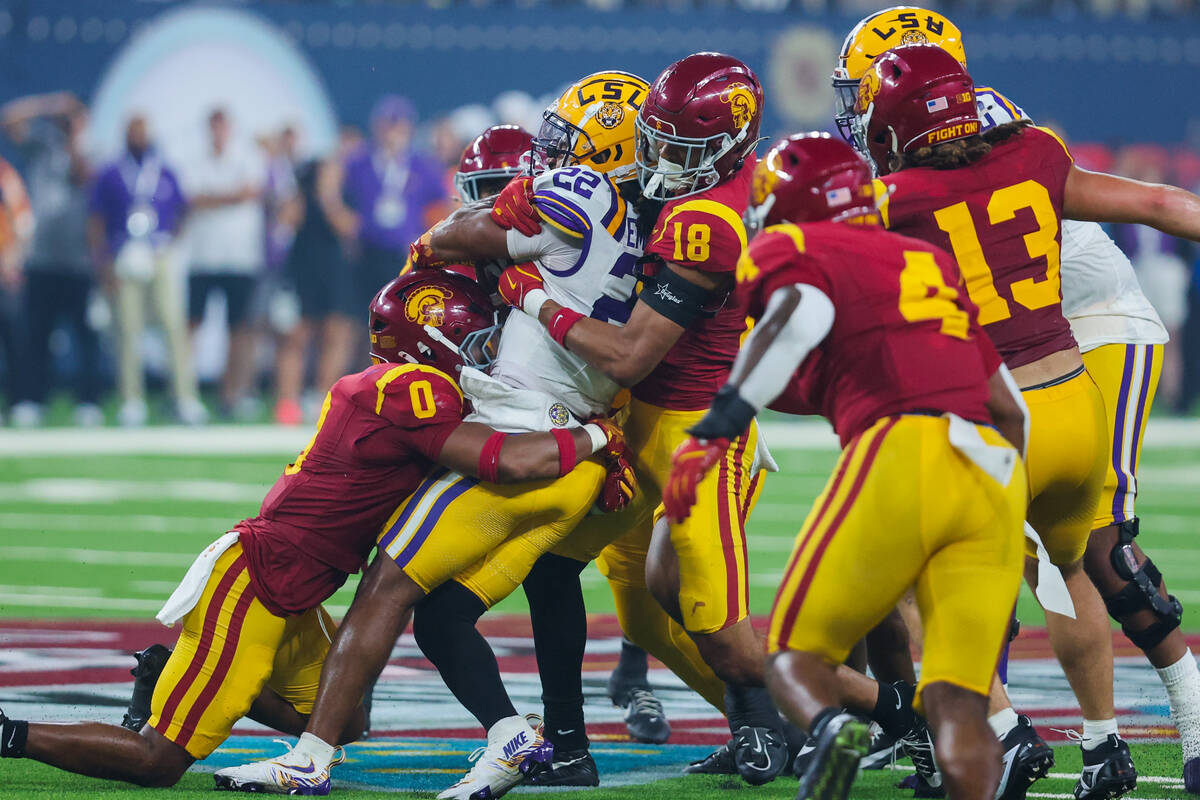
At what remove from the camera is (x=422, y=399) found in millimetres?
4488

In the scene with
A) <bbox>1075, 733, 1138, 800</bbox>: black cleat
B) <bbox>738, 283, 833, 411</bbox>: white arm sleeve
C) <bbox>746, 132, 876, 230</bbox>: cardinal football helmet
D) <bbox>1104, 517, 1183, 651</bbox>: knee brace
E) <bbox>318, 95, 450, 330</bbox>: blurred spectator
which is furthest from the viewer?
<bbox>318, 95, 450, 330</bbox>: blurred spectator

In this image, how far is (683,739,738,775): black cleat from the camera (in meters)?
4.66

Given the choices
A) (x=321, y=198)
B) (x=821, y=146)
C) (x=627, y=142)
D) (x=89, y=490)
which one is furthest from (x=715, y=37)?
(x=821, y=146)

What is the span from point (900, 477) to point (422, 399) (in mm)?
1581

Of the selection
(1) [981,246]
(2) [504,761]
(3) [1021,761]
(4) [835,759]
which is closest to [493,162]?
(1) [981,246]

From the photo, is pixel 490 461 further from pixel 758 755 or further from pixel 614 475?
pixel 758 755

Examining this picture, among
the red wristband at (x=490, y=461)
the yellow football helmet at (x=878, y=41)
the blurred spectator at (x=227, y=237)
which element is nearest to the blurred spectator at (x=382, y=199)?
the blurred spectator at (x=227, y=237)

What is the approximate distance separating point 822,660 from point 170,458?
1000 cm

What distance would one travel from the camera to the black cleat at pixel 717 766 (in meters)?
4.66

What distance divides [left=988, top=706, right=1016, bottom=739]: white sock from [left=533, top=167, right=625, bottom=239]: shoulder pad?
1.76 metres

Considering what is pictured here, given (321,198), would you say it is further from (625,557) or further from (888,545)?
(888,545)

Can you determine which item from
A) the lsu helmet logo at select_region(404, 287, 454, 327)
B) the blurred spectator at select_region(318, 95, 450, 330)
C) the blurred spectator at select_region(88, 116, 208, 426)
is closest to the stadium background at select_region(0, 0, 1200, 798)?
the blurred spectator at select_region(88, 116, 208, 426)

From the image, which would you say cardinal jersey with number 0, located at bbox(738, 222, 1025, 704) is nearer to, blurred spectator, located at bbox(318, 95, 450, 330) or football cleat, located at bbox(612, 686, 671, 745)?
football cleat, located at bbox(612, 686, 671, 745)

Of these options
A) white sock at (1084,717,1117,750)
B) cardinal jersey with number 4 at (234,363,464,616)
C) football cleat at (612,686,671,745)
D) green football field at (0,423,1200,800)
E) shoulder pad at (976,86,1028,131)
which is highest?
→ shoulder pad at (976,86,1028,131)
